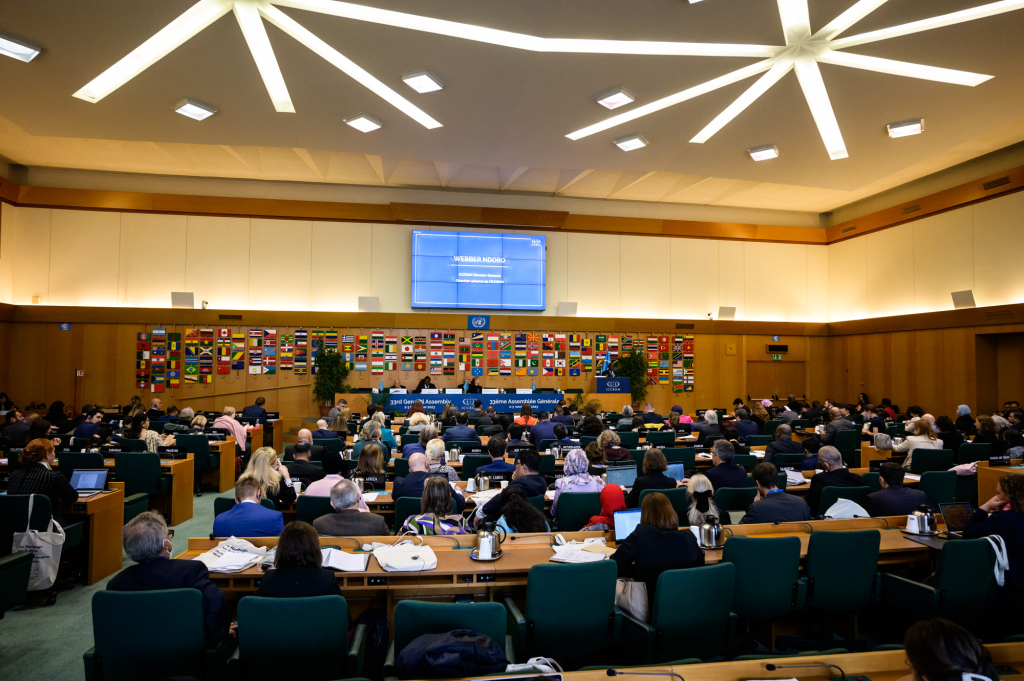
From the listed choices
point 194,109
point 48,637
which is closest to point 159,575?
point 48,637

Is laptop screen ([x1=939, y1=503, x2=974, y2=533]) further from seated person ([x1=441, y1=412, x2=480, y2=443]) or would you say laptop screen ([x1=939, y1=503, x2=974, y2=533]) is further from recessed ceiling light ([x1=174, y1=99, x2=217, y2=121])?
recessed ceiling light ([x1=174, y1=99, x2=217, y2=121])

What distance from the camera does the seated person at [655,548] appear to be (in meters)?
3.18

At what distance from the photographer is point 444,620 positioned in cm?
235

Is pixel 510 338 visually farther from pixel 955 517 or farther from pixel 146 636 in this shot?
pixel 146 636

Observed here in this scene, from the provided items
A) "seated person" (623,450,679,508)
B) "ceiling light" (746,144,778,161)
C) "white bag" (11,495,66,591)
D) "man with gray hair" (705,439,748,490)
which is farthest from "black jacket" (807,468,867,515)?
"ceiling light" (746,144,778,161)

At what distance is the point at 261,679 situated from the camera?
250 cm

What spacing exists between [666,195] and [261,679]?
16.5m

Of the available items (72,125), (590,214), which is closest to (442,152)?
(72,125)

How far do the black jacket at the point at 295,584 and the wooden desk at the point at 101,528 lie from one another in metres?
3.52

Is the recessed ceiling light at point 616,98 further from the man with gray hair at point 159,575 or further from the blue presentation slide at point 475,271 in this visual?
the blue presentation slide at point 475,271

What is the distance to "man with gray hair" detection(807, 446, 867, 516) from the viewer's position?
5.29m

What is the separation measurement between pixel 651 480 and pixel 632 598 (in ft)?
6.61

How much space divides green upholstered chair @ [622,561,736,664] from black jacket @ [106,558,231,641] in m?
2.05

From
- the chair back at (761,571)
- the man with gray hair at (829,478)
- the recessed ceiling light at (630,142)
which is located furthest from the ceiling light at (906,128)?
the chair back at (761,571)
